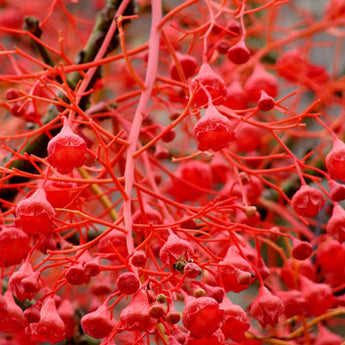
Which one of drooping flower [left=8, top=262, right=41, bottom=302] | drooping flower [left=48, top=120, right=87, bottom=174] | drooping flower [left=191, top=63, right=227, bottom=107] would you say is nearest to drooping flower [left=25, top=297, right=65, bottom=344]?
drooping flower [left=8, top=262, right=41, bottom=302]

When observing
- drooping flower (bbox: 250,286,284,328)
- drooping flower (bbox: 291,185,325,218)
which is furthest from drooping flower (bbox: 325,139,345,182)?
drooping flower (bbox: 250,286,284,328)

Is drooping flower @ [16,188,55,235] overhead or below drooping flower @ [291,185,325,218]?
overhead

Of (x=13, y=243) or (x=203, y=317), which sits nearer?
(x=203, y=317)

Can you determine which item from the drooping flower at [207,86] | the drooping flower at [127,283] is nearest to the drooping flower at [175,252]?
the drooping flower at [127,283]

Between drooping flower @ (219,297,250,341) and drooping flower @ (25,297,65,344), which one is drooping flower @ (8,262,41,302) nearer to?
drooping flower @ (25,297,65,344)

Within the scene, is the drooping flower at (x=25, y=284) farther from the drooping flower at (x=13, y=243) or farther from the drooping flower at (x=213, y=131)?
the drooping flower at (x=213, y=131)

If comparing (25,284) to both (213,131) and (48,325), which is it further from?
(213,131)

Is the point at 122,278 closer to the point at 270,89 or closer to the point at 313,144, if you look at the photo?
the point at 270,89

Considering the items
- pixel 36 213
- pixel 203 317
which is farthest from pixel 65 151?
pixel 203 317

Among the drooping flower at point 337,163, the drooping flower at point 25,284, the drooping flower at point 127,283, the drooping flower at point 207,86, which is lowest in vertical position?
the drooping flower at point 25,284

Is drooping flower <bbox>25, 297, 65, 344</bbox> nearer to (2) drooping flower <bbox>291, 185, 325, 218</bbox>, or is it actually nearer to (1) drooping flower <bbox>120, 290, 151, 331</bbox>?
(1) drooping flower <bbox>120, 290, 151, 331</bbox>

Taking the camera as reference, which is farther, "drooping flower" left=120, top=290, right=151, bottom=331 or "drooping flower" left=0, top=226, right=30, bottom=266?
"drooping flower" left=0, top=226, right=30, bottom=266

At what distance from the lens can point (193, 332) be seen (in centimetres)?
51

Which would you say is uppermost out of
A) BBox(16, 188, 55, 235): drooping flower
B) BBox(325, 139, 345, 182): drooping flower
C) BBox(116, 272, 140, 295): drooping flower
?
BBox(16, 188, 55, 235): drooping flower
